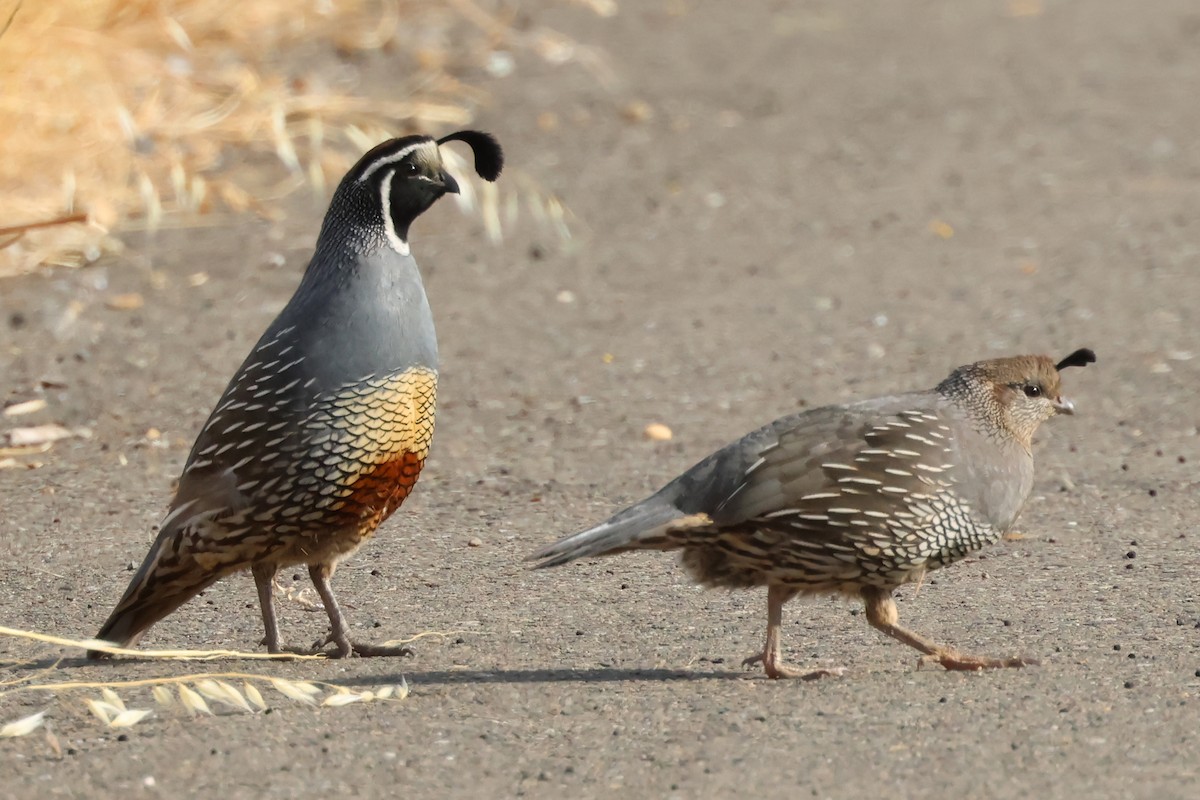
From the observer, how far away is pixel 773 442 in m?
4.43

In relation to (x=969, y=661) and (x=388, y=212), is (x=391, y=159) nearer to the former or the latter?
(x=388, y=212)

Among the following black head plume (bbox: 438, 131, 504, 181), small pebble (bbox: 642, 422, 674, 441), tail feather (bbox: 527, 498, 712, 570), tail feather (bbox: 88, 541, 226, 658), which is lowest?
small pebble (bbox: 642, 422, 674, 441)

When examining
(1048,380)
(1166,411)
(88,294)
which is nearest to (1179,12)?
(1166,411)

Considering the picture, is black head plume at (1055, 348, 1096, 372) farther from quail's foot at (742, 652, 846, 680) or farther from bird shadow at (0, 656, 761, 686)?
bird shadow at (0, 656, 761, 686)

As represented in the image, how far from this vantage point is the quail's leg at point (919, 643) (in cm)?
435

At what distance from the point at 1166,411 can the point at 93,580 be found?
4021mm

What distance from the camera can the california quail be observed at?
4.26 meters

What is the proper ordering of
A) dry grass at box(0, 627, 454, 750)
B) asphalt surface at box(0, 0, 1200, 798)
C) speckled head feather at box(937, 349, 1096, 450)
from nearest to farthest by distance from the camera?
dry grass at box(0, 627, 454, 750) → asphalt surface at box(0, 0, 1200, 798) → speckled head feather at box(937, 349, 1096, 450)

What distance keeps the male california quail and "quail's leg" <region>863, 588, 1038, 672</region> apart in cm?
116

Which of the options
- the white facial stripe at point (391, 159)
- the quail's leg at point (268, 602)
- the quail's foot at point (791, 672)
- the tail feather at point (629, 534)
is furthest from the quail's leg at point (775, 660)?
the white facial stripe at point (391, 159)

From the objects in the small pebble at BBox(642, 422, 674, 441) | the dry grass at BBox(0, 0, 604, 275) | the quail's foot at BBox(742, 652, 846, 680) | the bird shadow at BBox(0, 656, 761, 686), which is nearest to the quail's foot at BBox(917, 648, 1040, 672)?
the quail's foot at BBox(742, 652, 846, 680)

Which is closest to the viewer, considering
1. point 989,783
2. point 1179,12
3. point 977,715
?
point 989,783

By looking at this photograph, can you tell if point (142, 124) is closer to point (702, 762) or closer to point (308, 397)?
point (308, 397)

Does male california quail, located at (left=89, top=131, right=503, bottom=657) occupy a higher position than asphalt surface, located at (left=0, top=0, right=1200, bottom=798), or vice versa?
male california quail, located at (left=89, top=131, right=503, bottom=657)
